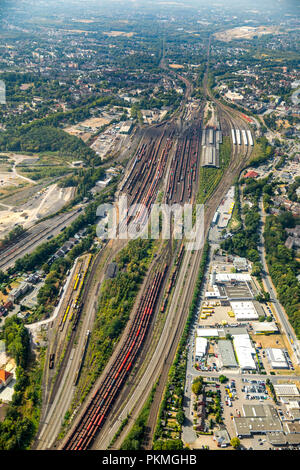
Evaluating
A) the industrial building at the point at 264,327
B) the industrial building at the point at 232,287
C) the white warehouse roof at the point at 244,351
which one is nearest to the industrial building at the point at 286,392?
the white warehouse roof at the point at 244,351

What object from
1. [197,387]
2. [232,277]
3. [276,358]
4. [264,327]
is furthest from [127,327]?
[276,358]

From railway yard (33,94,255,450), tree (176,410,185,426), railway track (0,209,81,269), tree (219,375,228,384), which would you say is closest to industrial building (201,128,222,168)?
railway yard (33,94,255,450)

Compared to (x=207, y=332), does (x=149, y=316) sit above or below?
above

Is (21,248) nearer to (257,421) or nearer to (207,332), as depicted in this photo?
(207,332)

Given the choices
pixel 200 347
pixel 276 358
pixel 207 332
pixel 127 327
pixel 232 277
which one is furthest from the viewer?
pixel 232 277

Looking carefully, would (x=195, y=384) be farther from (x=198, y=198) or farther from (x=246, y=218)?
(x=198, y=198)

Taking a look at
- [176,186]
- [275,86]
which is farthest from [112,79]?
[176,186]
